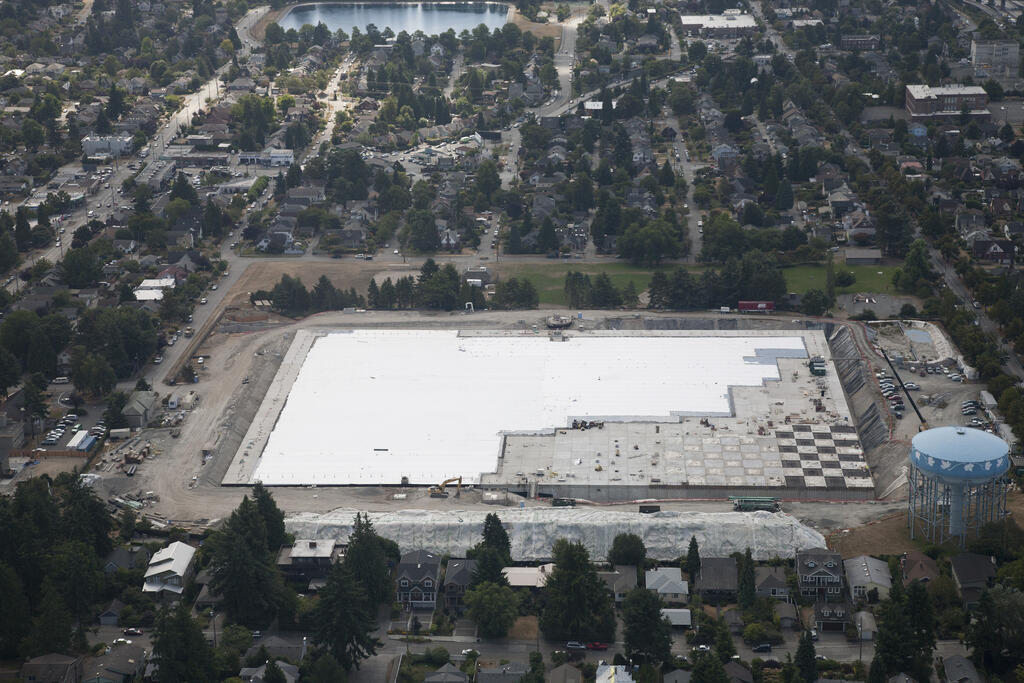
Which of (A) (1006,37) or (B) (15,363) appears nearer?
(B) (15,363)

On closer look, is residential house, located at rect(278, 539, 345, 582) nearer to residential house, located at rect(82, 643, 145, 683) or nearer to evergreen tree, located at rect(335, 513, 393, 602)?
evergreen tree, located at rect(335, 513, 393, 602)

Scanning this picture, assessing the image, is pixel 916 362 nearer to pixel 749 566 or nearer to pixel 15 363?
pixel 749 566

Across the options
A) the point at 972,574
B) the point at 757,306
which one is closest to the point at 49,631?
the point at 972,574

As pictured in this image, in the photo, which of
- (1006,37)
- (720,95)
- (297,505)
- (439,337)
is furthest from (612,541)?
(1006,37)

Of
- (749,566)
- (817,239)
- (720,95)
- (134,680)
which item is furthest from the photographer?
(720,95)

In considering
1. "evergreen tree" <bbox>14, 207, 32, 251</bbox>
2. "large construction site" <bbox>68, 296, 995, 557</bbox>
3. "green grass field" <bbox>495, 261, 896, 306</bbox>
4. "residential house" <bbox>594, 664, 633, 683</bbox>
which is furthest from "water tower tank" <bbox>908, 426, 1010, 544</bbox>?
"evergreen tree" <bbox>14, 207, 32, 251</bbox>

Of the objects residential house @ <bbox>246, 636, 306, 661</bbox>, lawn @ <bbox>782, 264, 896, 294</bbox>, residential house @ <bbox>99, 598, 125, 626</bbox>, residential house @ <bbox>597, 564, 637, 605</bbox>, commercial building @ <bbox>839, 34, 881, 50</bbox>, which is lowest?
commercial building @ <bbox>839, 34, 881, 50</bbox>

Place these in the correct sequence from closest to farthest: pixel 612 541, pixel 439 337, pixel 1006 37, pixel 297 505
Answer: pixel 612 541 < pixel 297 505 < pixel 439 337 < pixel 1006 37

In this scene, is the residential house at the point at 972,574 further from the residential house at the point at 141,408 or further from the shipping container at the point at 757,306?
the residential house at the point at 141,408
